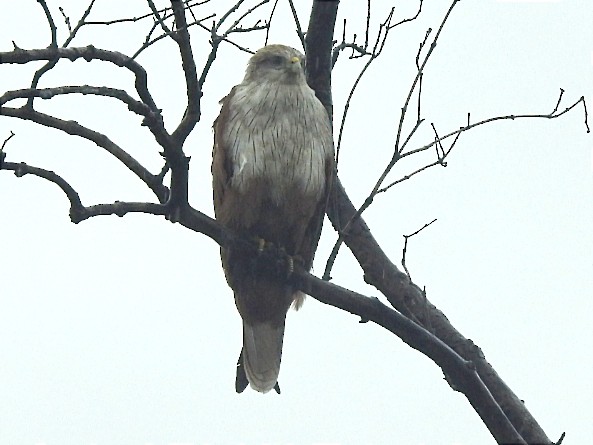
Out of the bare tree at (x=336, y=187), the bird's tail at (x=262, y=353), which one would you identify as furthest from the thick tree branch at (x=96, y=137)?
the bird's tail at (x=262, y=353)

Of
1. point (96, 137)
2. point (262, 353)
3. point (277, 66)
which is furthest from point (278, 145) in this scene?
point (96, 137)

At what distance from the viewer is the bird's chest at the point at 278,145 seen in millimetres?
4914

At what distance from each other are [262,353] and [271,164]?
1338mm

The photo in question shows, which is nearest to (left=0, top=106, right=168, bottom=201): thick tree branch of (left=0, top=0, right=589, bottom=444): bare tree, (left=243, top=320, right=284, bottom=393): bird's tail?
(left=0, top=0, right=589, bottom=444): bare tree

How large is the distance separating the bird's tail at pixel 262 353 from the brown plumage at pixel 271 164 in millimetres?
318

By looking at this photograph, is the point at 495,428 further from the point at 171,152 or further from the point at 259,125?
the point at 259,125

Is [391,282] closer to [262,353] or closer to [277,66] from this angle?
[262,353]

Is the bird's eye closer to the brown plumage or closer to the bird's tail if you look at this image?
the brown plumage

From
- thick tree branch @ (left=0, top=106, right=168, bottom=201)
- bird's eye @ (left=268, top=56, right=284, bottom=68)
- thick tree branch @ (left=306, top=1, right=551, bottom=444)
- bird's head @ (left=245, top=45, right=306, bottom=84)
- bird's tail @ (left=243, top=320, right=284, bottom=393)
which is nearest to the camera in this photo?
thick tree branch @ (left=0, top=106, right=168, bottom=201)

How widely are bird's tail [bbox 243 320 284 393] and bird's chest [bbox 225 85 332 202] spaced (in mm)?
1084

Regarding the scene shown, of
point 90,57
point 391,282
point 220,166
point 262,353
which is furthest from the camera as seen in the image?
point 262,353

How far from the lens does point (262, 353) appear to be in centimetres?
566

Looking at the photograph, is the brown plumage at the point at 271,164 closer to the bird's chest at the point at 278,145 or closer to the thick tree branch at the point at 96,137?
the bird's chest at the point at 278,145

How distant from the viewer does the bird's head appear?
204 inches
